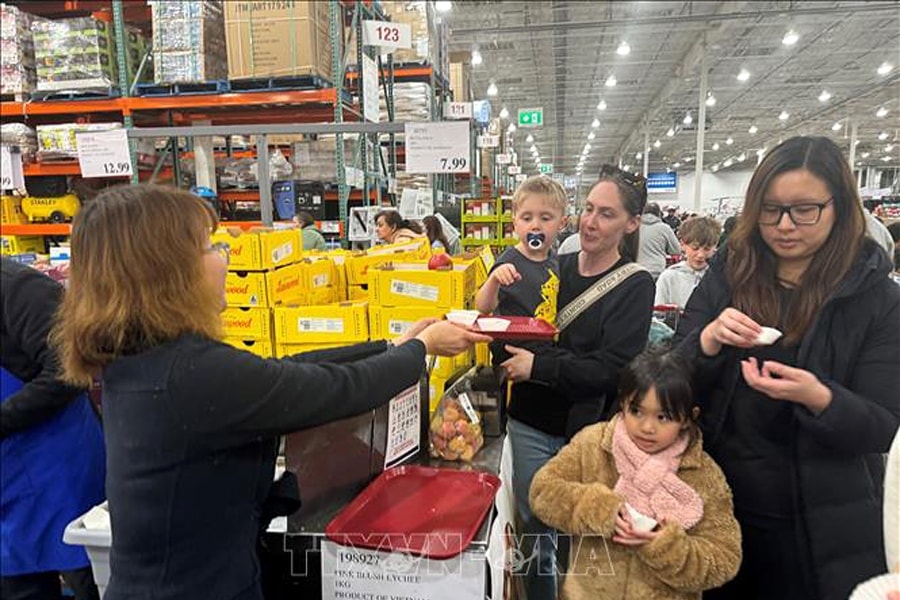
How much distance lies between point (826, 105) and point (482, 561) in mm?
23876

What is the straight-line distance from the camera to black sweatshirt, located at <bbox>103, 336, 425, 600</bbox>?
102cm

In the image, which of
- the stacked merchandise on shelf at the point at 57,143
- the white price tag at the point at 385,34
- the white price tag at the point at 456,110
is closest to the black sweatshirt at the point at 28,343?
the white price tag at the point at 385,34

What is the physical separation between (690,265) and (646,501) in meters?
2.92

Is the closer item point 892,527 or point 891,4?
point 892,527

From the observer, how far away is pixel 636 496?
150 centimetres

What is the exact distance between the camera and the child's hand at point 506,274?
6.18 ft

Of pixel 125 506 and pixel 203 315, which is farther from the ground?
pixel 203 315

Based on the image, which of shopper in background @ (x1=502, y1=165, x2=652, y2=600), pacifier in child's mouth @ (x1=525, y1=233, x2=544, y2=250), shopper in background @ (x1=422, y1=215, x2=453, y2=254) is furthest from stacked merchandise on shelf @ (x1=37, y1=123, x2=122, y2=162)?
shopper in background @ (x1=502, y1=165, x2=652, y2=600)

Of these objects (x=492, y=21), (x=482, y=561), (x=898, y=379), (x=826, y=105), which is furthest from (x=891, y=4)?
(x=482, y=561)

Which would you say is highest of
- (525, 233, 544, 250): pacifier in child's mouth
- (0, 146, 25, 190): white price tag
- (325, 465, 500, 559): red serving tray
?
(0, 146, 25, 190): white price tag

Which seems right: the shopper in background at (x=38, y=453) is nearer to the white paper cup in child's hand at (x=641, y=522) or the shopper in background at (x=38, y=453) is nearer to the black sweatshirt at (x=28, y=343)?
the black sweatshirt at (x=28, y=343)

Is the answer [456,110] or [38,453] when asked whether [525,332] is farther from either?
[456,110]

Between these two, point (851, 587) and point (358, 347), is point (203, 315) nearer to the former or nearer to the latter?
point (358, 347)

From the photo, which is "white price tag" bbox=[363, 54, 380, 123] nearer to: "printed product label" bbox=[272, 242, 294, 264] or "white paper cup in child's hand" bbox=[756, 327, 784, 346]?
"printed product label" bbox=[272, 242, 294, 264]
